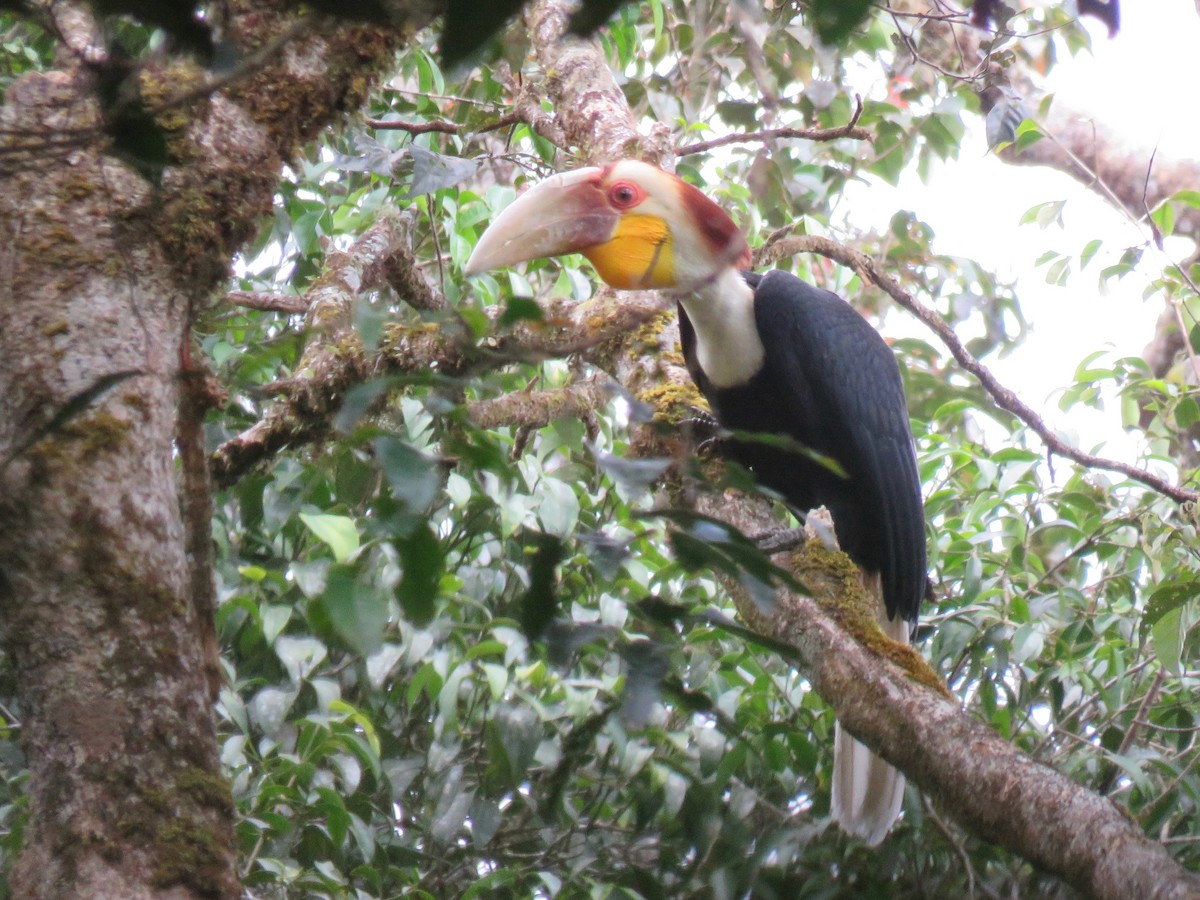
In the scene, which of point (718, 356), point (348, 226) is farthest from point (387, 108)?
point (718, 356)

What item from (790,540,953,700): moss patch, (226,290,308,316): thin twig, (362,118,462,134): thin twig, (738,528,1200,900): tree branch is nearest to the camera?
(738,528,1200,900): tree branch

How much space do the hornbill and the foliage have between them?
160 millimetres

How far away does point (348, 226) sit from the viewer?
2.89 m

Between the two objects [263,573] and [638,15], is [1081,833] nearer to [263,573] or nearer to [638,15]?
[263,573]

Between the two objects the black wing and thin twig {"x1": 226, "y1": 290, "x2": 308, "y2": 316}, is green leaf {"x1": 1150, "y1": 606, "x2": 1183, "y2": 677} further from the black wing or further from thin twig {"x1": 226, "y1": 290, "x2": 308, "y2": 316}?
thin twig {"x1": 226, "y1": 290, "x2": 308, "y2": 316}

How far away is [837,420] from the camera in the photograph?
276 centimetres

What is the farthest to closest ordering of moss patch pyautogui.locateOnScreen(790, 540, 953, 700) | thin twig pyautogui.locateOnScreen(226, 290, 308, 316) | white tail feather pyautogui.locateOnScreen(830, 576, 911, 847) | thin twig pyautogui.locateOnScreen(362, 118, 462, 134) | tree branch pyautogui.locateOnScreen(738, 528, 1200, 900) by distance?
1. thin twig pyautogui.locateOnScreen(362, 118, 462, 134)
2. white tail feather pyautogui.locateOnScreen(830, 576, 911, 847)
3. thin twig pyautogui.locateOnScreen(226, 290, 308, 316)
4. moss patch pyautogui.locateOnScreen(790, 540, 953, 700)
5. tree branch pyautogui.locateOnScreen(738, 528, 1200, 900)

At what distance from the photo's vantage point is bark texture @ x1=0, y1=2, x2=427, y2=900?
40.7 inches

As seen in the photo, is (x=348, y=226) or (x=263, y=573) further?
(x=348, y=226)

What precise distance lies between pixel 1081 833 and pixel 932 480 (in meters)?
2.11

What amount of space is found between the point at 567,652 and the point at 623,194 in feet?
5.77

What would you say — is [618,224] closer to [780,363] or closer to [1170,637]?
[780,363]

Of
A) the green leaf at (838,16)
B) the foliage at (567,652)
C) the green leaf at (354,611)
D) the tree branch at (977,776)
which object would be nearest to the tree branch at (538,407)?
the foliage at (567,652)

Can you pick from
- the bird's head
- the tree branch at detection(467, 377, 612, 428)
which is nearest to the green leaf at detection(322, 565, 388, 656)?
the tree branch at detection(467, 377, 612, 428)
